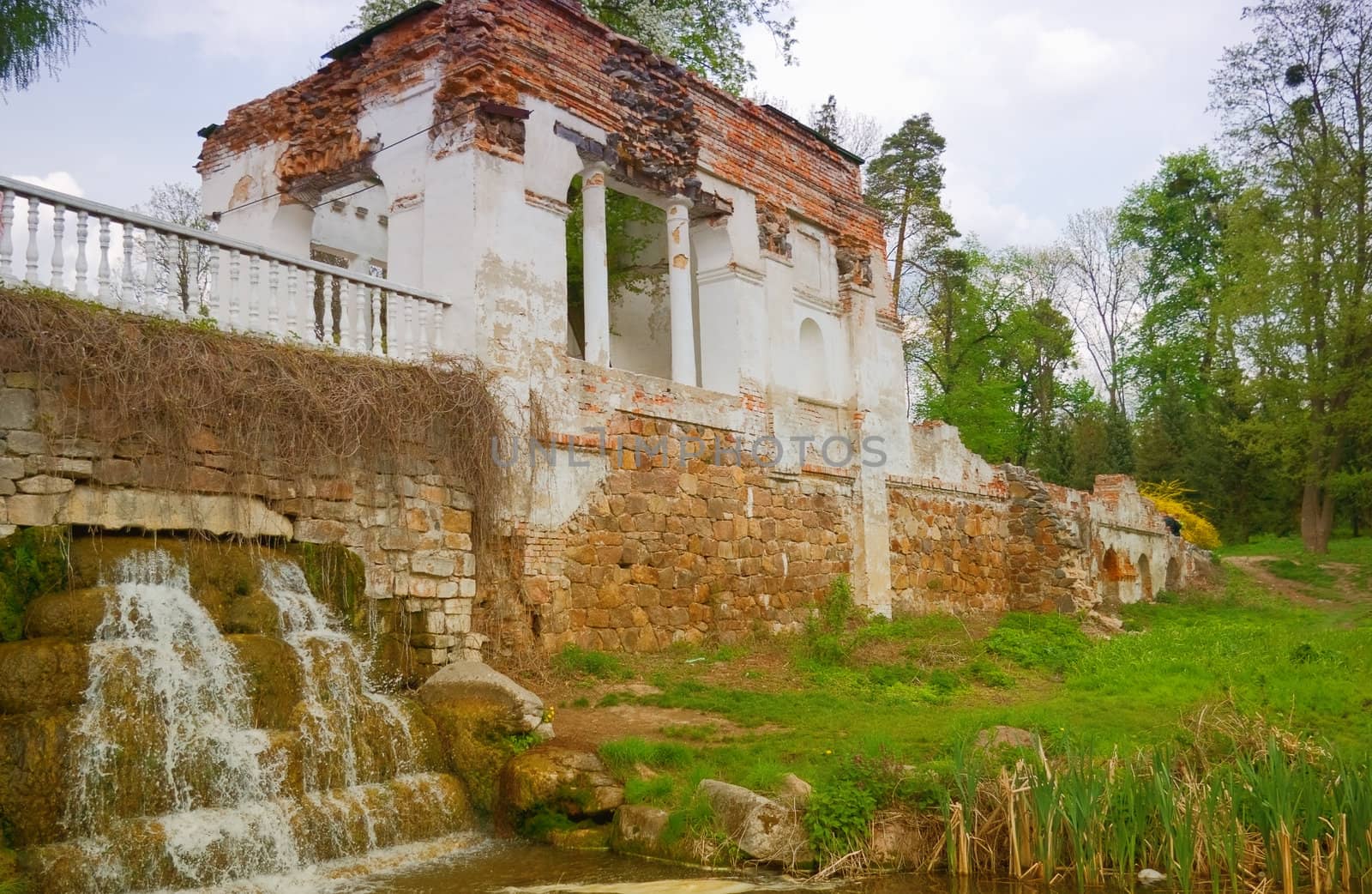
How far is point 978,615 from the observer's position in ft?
59.5

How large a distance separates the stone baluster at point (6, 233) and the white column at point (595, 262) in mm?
6004

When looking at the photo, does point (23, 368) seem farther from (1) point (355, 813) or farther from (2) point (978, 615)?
(2) point (978, 615)

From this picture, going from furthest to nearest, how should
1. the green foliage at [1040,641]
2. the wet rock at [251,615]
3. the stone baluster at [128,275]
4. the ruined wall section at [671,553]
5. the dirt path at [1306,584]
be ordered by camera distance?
the dirt path at [1306,584] → the green foliage at [1040,641] → the ruined wall section at [671,553] → the stone baluster at [128,275] → the wet rock at [251,615]

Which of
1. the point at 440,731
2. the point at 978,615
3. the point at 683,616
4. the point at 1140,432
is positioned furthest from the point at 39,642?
the point at 1140,432

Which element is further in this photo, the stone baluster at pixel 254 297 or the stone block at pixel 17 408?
the stone baluster at pixel 254 297

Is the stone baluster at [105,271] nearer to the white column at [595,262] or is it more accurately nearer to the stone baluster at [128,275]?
the stone baluster at [128,275]

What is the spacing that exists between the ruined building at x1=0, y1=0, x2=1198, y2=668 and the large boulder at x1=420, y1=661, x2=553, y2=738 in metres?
1.19

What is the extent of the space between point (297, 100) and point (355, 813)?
30.0ft

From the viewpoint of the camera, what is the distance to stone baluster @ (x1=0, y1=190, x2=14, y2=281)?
7551 millimetres

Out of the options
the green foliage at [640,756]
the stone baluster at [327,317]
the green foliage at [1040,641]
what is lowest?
the green foliage at [640,756]


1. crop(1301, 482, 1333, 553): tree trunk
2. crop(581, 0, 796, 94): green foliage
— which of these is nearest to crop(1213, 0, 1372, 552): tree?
crop(1301, 482, 1333, 553): tree trunk

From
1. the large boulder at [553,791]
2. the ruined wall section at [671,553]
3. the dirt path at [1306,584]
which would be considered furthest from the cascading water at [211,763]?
the dirt path at [1306,584]

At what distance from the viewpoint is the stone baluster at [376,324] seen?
9.84 meters

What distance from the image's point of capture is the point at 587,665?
35.3 feet
